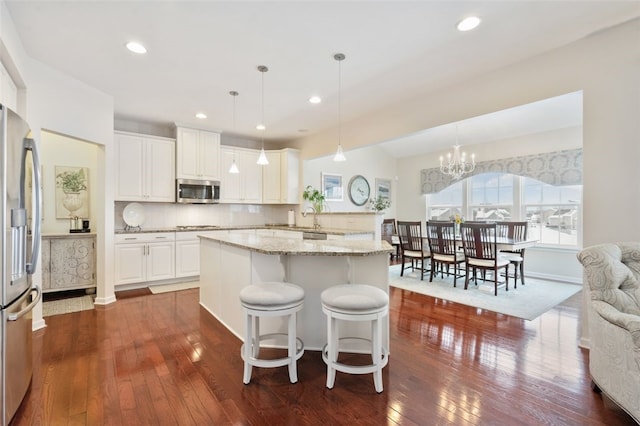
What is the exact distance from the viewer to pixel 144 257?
453 cm

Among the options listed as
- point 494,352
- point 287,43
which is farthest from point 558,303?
point 287,43

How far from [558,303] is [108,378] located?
4.92 m

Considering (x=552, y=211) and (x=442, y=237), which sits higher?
(x=552, y=211)

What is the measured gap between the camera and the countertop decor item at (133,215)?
189 inches

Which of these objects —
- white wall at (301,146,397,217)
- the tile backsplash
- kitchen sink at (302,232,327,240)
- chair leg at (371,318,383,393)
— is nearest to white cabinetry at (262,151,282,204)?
the tile backsplash

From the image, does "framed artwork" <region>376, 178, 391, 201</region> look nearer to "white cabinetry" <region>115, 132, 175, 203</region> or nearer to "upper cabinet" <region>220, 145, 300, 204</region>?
"upper cabinet" <region>220, 145, 300, 204</region>

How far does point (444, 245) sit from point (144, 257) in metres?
4.74

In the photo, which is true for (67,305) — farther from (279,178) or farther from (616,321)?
(616,321)

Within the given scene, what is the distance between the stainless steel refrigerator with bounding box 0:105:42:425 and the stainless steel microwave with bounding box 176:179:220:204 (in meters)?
3.11

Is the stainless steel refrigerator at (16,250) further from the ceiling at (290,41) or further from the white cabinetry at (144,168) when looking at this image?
the white cabinetry at (144,168)

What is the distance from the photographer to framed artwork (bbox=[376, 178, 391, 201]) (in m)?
8.03

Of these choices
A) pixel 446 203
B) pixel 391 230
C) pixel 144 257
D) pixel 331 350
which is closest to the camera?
pixel 331 350

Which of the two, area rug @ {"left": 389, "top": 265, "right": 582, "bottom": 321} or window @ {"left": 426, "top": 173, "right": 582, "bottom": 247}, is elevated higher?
window @ {"left": 426, "top": 173, "right": 582, "bottom": 247}

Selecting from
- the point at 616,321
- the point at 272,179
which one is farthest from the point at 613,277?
the point at 272,179
